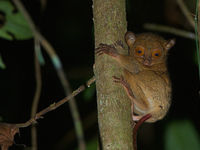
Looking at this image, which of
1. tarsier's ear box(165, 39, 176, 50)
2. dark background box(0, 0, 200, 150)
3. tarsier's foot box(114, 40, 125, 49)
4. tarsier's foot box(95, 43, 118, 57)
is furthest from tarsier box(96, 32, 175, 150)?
dark background box(0, 0, 200, 150)

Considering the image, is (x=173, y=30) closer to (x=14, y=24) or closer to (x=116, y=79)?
(x=14, y=24)

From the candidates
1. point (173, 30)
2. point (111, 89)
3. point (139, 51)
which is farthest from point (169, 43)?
point (111, 89)

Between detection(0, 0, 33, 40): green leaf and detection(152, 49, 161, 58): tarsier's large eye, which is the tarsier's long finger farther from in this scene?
detection(0, 0, 33, 40): green leaf

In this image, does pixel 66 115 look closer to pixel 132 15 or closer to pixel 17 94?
pixel 17 94

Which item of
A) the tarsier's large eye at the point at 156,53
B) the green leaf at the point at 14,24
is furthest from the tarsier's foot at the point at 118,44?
the green leaf at the point at 14,24

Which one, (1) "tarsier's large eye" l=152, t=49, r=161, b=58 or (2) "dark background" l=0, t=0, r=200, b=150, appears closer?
(1) "tarsier's large eye" l=152, t=49, r=161, b=58

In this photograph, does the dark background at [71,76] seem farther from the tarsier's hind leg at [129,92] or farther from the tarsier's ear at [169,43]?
the tarsier's hind leg at [129,92]

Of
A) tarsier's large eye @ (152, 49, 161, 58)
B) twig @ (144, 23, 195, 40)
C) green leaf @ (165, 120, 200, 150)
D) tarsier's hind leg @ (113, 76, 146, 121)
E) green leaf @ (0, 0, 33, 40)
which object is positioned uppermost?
twig @ (144, 23, 195, 40)

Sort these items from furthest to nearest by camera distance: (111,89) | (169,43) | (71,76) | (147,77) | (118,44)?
(71,76), (169,43), (147,77), (118,44), (111,89)
